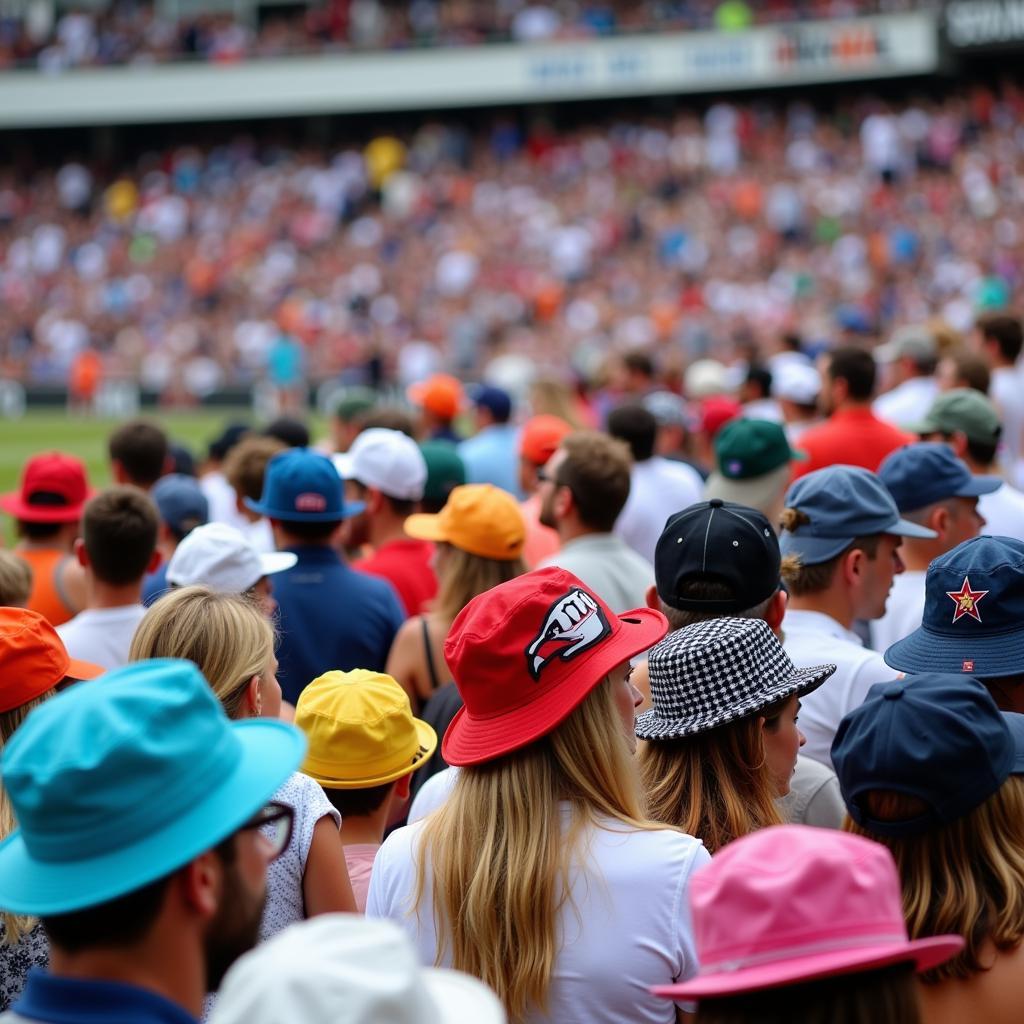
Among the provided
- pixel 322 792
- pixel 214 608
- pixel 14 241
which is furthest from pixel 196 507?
pixel 14 241

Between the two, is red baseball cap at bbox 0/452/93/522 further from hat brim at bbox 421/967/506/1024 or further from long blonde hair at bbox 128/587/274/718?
hat brim at bbox 421/967/506/1024

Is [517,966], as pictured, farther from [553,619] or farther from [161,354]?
[161,354]

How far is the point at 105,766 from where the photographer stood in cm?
199

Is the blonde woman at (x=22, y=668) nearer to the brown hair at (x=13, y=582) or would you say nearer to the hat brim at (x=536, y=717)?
the hat brim at (x=536, y=717)

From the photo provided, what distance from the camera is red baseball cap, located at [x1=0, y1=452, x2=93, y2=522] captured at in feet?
20.1

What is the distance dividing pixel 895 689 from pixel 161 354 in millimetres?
31011

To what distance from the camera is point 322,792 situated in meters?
3.00

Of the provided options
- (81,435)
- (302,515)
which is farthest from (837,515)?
(81,435)

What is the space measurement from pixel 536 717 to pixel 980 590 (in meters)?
1.31

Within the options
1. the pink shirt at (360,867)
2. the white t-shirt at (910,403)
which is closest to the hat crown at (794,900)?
the pink shirt at (360,867)

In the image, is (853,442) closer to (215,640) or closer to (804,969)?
(215,640)

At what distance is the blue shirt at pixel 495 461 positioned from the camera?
913cm

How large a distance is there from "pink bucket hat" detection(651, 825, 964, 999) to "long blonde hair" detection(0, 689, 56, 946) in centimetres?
131

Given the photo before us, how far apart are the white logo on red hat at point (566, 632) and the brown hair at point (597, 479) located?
2.35 metres
